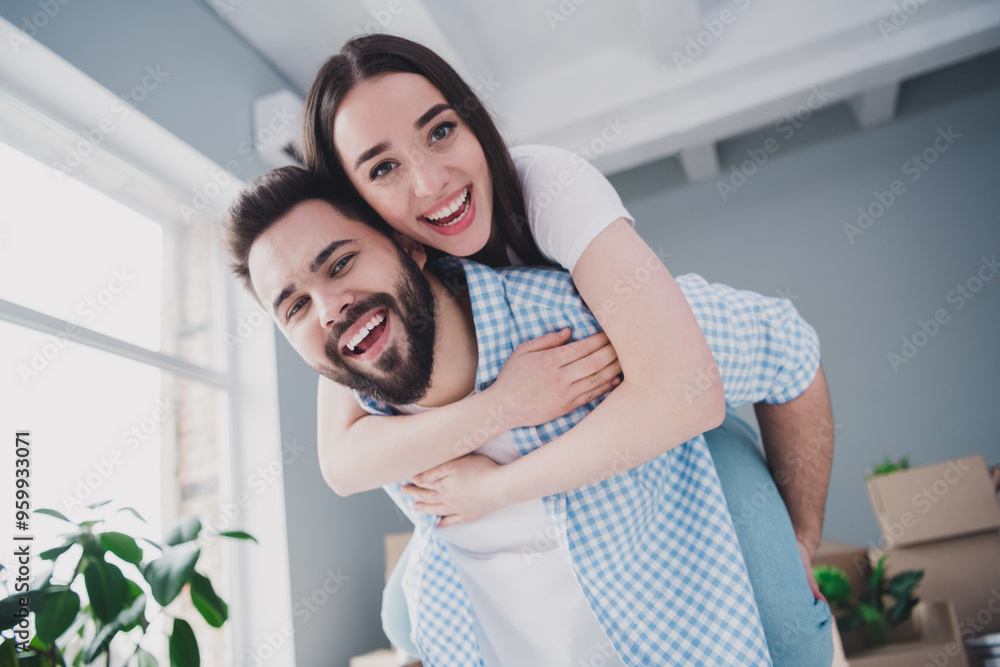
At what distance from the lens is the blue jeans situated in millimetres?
1156

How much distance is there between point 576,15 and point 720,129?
102cm

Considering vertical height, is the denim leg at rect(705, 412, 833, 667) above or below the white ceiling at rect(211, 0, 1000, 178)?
below

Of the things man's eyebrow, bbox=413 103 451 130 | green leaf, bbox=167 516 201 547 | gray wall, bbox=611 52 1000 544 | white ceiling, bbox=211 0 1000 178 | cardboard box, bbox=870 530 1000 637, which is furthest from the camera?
gray wall, bbox=611 52 1000 544

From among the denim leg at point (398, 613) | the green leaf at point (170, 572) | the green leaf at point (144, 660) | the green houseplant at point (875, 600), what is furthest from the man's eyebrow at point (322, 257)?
the green houseplant at point (875, 600)

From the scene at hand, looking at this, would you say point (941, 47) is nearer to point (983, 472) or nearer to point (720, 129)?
point (720, 129)

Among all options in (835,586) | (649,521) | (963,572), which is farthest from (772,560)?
(963,572)

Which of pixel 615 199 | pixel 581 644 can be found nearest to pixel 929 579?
pixel 581 644

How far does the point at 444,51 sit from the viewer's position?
345cm

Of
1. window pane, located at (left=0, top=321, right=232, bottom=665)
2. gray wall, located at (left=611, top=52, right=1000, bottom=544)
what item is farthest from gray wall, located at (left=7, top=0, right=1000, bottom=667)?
window pane, located at (left=0, top=321, right=232, bottom=665)

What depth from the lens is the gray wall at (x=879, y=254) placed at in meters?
3.86

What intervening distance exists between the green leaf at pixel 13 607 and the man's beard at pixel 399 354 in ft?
2.42

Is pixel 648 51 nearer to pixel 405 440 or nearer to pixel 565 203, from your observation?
pixel 565 203

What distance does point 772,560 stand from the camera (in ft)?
3.91

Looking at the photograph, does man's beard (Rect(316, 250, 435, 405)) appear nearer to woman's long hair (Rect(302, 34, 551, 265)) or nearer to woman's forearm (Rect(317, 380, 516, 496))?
woman's forearm (Rect(317, 380, 516, 496))
